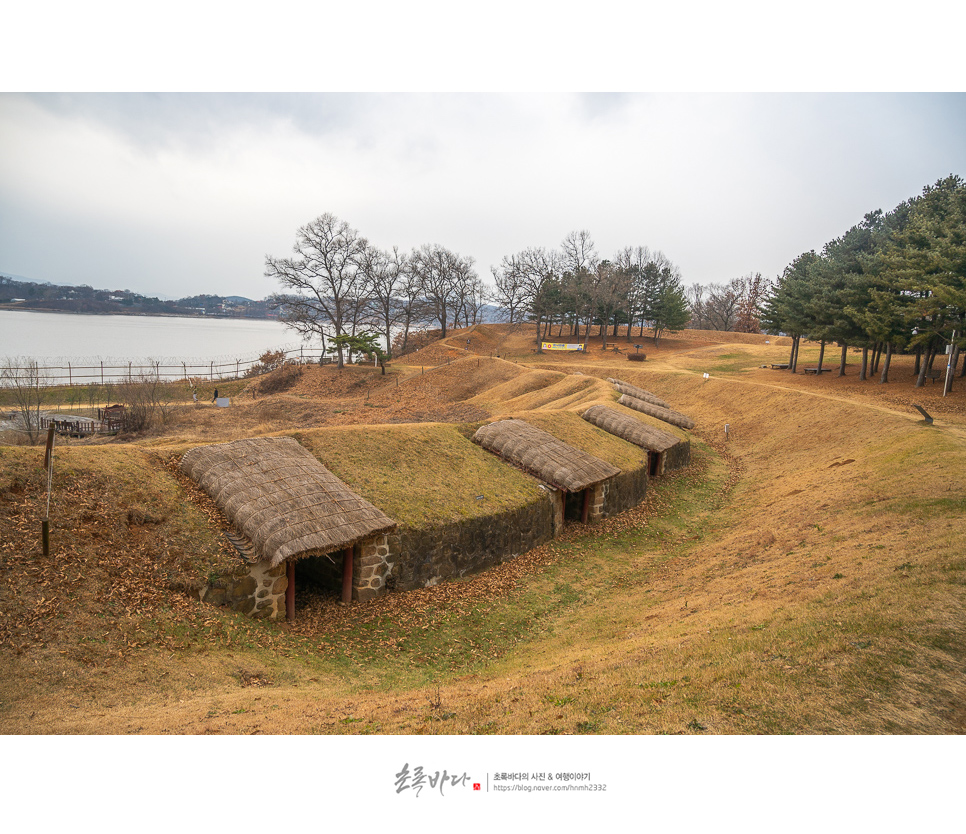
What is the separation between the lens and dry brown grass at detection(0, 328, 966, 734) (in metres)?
6.06

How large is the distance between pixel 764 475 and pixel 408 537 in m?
17.0

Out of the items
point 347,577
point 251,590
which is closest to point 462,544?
point 347,577

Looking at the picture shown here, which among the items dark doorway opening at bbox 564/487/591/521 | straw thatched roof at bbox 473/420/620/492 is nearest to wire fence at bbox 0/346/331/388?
straw thatched roof at bbox 473/420/620/492

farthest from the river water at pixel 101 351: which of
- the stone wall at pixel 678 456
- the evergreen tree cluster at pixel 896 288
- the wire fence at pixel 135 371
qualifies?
the evergreen tree cluster at pixel 896 288

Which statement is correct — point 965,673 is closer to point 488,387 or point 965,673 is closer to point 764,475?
point 764,475

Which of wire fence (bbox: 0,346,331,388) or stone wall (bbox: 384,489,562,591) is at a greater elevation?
wire fence (bbox: 0,346,331,388)

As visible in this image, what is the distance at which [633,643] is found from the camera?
930 centimetres

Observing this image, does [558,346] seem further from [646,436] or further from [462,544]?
[462,544]

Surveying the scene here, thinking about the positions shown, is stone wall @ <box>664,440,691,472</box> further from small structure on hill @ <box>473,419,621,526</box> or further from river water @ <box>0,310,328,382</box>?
river water @ <box>0,310,328,382</box>

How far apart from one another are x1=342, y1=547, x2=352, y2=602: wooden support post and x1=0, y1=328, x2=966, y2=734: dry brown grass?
377 mm

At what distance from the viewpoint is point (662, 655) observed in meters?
7.98

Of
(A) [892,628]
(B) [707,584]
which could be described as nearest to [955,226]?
(B) [707,584]

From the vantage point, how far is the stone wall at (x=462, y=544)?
1220 cm

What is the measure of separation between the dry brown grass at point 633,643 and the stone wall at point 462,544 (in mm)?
413
